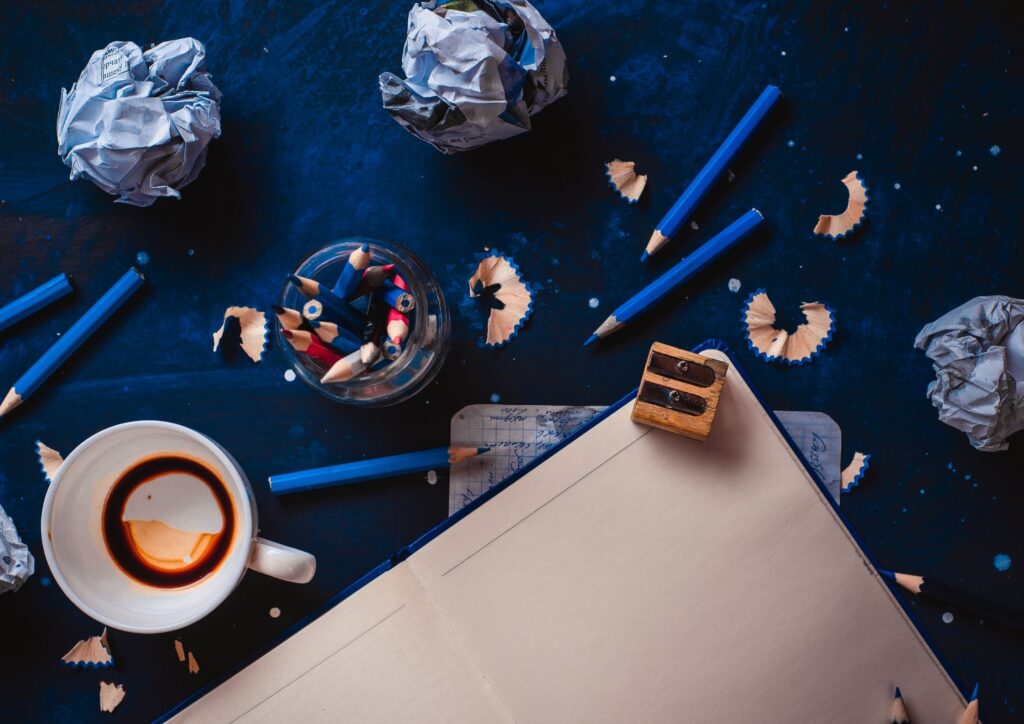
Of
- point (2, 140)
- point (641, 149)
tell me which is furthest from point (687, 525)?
point (2, 140)

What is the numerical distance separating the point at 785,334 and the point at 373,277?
1.28 feet

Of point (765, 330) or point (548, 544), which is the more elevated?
point (765, 330)

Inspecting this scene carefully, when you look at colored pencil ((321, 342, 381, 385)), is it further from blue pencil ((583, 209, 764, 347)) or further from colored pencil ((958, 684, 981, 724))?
colored pencil ((958, 684, 981, 724))

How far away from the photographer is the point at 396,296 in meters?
0.68

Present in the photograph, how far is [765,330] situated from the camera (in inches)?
29.6

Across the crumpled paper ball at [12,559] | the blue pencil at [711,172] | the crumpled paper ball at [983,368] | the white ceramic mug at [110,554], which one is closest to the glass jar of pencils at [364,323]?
the white ceramic mug at [110,554]

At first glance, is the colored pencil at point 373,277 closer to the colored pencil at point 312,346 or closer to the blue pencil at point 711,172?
the colored pencil at point 312,346

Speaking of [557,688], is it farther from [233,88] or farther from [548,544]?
[233,88]

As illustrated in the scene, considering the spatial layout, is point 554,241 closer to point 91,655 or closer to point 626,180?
point 626,180

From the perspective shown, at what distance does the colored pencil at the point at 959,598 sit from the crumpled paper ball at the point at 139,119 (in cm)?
76

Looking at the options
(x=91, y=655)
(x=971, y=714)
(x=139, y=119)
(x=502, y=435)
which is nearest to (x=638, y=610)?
(x=502, y=435)

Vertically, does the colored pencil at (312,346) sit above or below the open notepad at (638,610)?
above

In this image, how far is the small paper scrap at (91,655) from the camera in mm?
756

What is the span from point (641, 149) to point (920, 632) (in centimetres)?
52
